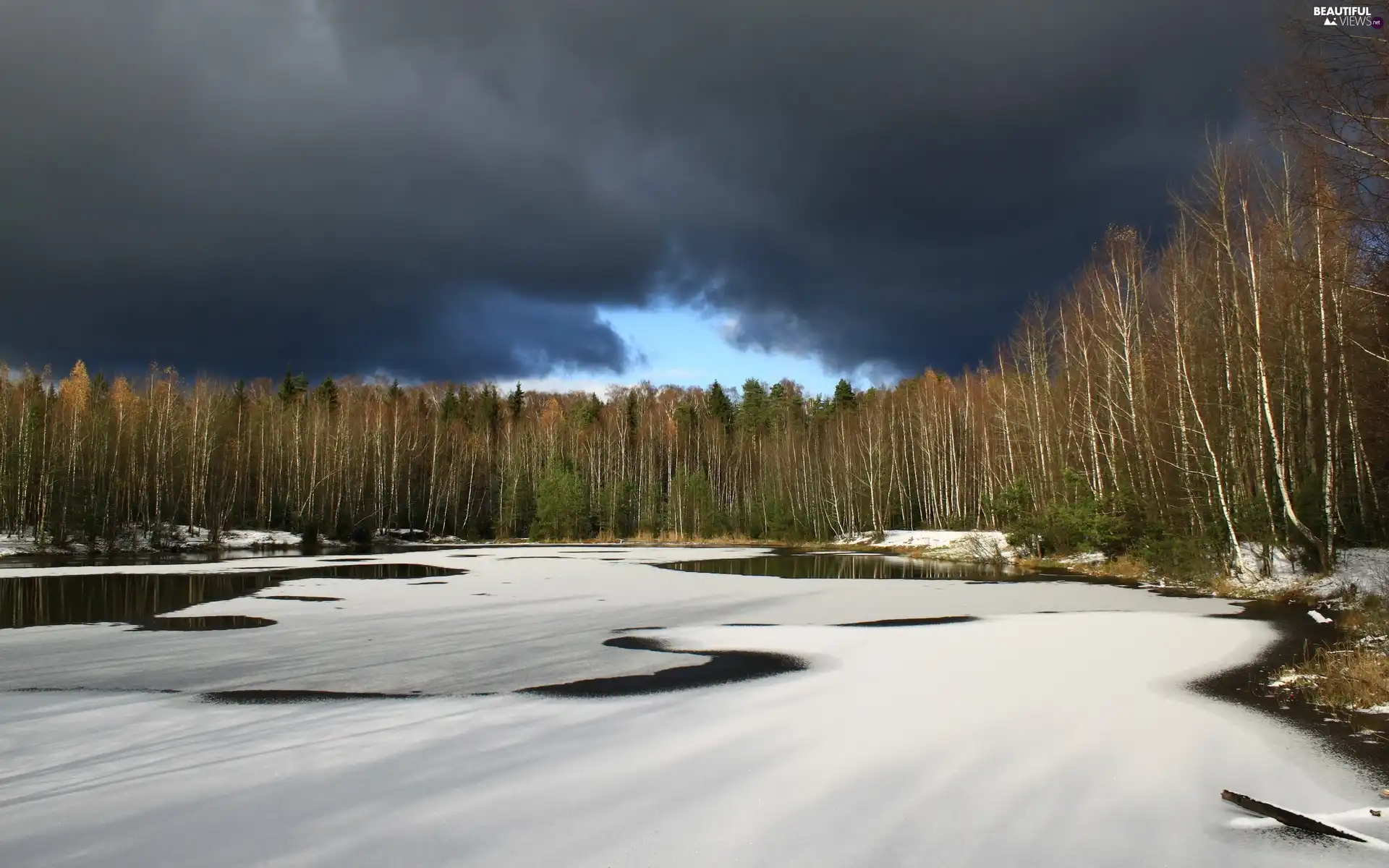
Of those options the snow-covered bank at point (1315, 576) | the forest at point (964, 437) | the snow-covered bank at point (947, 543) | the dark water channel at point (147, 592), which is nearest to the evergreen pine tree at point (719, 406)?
the forest at point (964, 437)

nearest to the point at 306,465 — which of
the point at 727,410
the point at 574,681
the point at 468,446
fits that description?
the point at 468,446

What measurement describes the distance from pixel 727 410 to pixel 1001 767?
7597 cm

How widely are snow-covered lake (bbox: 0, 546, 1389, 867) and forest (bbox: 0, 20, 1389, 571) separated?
6669mm

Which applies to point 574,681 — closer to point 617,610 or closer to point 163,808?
point 163,808

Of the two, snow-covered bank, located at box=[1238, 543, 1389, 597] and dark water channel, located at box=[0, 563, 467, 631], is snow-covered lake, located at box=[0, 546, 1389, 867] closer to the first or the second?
dark water channel, located at box=[0, 563, 467, 631]

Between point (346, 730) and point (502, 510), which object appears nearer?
point (346, 730)

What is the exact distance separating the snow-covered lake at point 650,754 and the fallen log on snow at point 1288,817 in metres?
0.12

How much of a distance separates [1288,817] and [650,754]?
3943 millimetres

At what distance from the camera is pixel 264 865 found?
13.1ft

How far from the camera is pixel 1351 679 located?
24.8 feet

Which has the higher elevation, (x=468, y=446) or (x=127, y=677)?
(x=468, y=446)

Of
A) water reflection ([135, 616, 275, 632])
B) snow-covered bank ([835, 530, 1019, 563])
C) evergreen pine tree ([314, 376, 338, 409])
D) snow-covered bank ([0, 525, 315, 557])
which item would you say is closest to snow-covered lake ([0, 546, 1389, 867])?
water reflection ([135, 616, 275, 632])

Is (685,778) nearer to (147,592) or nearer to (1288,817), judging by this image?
(1288,817)

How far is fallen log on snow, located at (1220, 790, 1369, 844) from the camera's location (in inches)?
169
